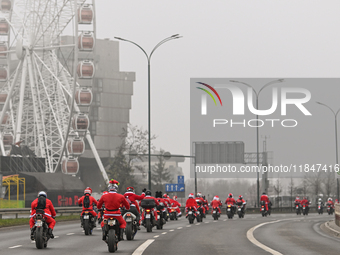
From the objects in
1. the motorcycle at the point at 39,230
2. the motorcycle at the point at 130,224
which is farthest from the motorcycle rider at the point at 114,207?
the motorcycle at the point at 130,224

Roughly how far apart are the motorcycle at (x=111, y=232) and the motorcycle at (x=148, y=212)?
778 centimetres

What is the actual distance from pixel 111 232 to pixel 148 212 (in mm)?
8369

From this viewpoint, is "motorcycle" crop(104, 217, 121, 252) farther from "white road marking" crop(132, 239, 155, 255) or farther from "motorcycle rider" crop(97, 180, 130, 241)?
"white road marking" crop(132, 239, 155, 255)

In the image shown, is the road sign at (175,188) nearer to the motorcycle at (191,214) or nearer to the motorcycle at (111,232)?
the motorcycle at (191,214)

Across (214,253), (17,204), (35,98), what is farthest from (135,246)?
(35,98)

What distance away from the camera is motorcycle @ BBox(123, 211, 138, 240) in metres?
19.0

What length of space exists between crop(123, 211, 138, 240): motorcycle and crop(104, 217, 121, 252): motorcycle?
336cm

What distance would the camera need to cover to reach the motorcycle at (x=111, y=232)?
49.5ft

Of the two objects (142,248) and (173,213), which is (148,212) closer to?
(142,248)

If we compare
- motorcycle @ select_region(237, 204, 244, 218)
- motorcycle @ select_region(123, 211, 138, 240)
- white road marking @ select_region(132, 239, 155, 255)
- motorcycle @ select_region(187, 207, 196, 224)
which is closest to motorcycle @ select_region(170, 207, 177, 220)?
motorcycle @ select_region(187, 207, 196, 224)

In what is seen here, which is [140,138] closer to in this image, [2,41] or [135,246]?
[2,41]

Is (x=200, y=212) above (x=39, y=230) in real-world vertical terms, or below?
below

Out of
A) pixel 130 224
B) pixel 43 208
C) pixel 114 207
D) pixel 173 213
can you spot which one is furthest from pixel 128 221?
pixel 173 213

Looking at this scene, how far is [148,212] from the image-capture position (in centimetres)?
2355
